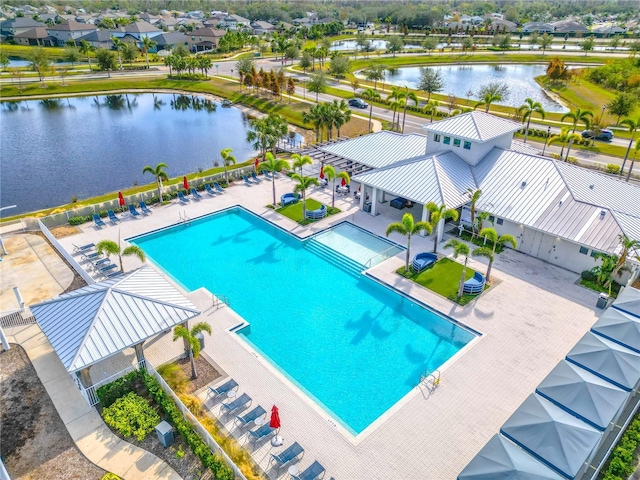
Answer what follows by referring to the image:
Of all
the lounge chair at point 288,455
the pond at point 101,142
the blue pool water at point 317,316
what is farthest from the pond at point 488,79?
the lounge chair at point 288,455

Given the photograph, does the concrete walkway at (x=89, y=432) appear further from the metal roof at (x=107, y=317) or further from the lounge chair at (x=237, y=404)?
the lounge chair at (x=237, y=404)

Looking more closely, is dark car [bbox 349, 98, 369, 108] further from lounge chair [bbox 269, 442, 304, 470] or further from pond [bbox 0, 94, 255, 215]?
lounge chair [bbox 269, 442, 304, 470]

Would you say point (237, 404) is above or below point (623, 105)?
below

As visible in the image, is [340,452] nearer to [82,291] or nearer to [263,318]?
[263,318]

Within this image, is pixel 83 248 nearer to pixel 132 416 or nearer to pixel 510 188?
pixel 132 416

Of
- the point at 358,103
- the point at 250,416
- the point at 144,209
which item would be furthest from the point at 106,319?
the point at 358,103
